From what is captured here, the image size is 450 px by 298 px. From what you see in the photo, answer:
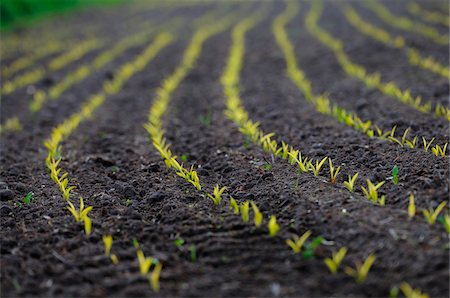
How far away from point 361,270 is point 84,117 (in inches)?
159

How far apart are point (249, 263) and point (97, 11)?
15416 millimetres

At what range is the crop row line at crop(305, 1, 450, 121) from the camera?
178 inches

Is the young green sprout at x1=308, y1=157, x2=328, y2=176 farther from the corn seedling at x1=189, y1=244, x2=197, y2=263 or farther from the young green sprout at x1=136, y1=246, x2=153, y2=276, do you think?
the young green sprout at x1=136, y1=246, x2=153, y2=276

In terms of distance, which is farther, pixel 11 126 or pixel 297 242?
pixel 11 126

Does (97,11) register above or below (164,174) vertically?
above

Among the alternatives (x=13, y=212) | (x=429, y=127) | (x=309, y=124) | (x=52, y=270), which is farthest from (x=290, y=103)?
(x=52, y=270)

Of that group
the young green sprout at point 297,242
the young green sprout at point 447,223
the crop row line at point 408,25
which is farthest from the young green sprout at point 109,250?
the crop row line at point 408,25

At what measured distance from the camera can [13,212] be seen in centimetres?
318

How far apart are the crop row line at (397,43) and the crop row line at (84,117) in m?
3.98

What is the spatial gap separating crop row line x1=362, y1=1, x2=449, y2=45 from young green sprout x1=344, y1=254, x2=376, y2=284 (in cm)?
648

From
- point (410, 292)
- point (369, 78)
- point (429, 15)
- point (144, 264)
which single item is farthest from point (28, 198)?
point (429, 15)

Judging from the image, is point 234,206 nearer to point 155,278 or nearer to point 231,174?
point 231,174

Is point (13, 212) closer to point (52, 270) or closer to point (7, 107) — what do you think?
point (52, 270)

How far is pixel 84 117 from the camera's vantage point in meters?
5.53
